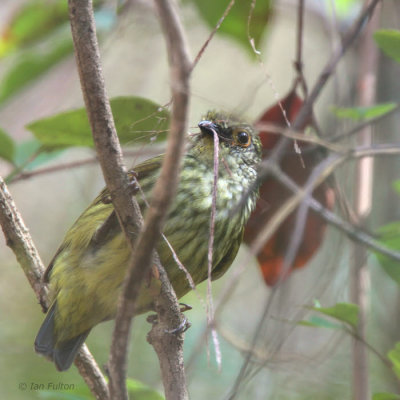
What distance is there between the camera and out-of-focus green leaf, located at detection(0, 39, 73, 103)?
3137mm

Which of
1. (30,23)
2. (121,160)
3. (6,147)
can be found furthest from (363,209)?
(30,23)

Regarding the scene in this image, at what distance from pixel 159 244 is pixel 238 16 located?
50.9 inches

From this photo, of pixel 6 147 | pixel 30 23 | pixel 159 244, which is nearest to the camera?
pixel 159 244

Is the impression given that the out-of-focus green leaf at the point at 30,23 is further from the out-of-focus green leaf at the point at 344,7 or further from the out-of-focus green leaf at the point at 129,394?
the out-of-focus green leaf at the point at 129,394

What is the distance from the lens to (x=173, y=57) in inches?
40.8

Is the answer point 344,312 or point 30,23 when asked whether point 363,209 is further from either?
point 30,23

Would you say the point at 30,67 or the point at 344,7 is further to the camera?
the point at 344,7

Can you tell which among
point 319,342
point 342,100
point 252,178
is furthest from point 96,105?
point 319,342

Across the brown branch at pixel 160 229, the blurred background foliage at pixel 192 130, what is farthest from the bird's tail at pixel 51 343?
the brown branch at pixel 160 229

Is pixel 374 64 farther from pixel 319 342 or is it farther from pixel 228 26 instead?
pixel 319 342

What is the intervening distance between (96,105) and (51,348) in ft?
4.79

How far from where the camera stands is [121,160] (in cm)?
150

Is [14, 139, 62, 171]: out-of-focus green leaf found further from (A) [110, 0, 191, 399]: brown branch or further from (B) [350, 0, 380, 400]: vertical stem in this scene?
(B) [350, 0, 380, 400]: vertical stem

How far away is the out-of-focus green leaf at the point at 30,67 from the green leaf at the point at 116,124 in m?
0.70
